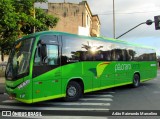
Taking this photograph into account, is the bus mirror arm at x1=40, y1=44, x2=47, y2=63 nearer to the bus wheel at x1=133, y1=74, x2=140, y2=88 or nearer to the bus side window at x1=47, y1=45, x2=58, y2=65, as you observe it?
the bus side window at x1=47, y1=45, x2=58, y2=65

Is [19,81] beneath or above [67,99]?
above

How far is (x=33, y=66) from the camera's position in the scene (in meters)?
10.4

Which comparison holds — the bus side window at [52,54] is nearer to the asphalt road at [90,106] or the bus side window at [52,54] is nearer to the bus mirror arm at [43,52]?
the bus mirror arm at [43,52]

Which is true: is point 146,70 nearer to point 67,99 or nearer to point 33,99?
point 67,99

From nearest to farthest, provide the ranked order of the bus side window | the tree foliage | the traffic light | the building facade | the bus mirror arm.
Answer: the bus mirror arm < the bus side window < the tree foliage < the traffic light < the building facade

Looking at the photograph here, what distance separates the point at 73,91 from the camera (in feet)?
40.2

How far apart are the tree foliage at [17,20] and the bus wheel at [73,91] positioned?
22.7 ft

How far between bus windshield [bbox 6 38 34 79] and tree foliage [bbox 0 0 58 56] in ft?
19.7

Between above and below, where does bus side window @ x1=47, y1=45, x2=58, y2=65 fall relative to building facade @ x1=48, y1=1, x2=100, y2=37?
below

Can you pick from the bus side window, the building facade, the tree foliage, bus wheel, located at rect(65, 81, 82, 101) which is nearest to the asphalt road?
bus wheel, located at rect(65, 81, 82, 101)

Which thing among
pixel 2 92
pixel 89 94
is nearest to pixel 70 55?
pixel 89 94

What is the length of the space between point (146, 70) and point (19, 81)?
437 inches

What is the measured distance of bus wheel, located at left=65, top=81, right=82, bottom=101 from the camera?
12.1 meters

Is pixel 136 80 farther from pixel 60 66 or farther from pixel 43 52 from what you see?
pixel 43 52
